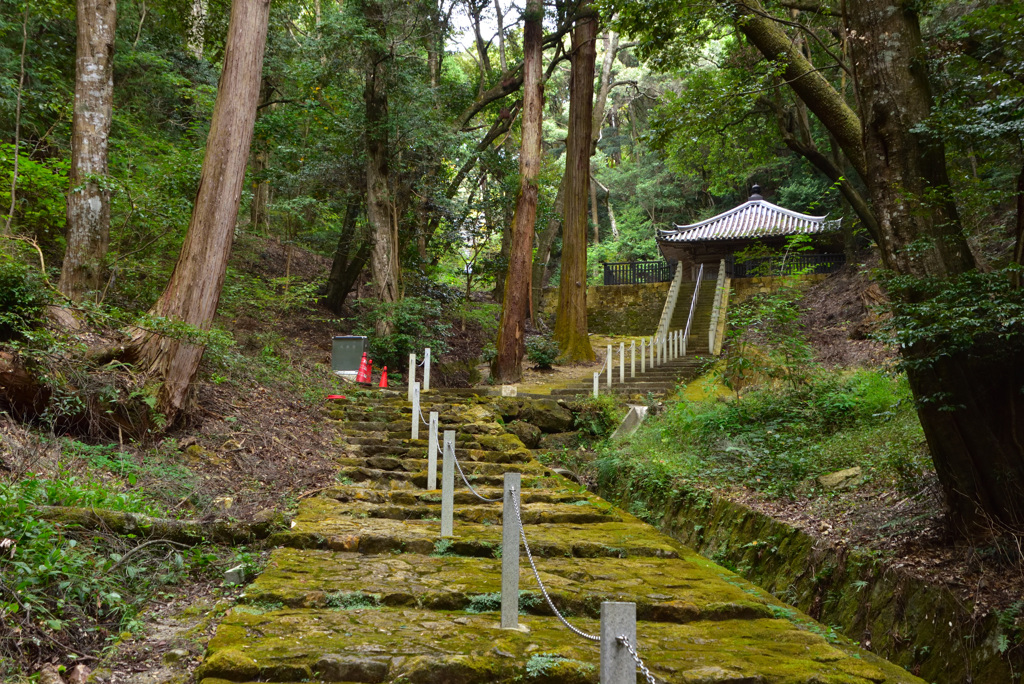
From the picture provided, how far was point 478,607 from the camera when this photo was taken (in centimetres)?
473

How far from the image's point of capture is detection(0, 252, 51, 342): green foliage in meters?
6.75

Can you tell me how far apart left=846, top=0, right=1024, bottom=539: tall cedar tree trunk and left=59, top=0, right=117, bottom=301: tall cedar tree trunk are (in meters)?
9.06

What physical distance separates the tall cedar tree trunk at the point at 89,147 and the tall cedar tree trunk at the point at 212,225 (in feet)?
5.59

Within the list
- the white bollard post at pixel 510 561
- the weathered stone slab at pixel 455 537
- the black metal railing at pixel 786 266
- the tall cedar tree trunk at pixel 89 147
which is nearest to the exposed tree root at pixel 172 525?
the weathered stone slab at pixel 455 537

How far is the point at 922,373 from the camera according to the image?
5.36 m

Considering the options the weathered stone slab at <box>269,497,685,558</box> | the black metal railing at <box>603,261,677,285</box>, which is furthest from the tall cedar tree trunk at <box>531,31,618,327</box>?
the weathered stone slab at <box>269,497,685,558</box>

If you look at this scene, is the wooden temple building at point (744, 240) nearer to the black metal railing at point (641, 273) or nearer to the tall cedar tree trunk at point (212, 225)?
the black metal railing at point (641, 273)

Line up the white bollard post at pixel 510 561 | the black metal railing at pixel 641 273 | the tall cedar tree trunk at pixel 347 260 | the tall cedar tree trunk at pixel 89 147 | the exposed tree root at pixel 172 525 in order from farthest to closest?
the black metal railing at pixel 641 273
the tall cedar tree trunk at pixel 347 260
the tall cedar tree trunk at pixel 89 147
the exposed tree root at pixel 172 525
the white bollard post at pixel 510 561

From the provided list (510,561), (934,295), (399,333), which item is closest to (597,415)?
(399,333)

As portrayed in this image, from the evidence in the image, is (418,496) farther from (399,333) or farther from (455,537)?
(399,333)

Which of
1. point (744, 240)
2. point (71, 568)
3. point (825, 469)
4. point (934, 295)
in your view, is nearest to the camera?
point (71, 568)

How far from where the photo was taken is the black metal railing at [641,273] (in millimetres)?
29312

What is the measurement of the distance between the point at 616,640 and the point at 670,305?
23607 mm

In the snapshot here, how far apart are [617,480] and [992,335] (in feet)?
18.4
